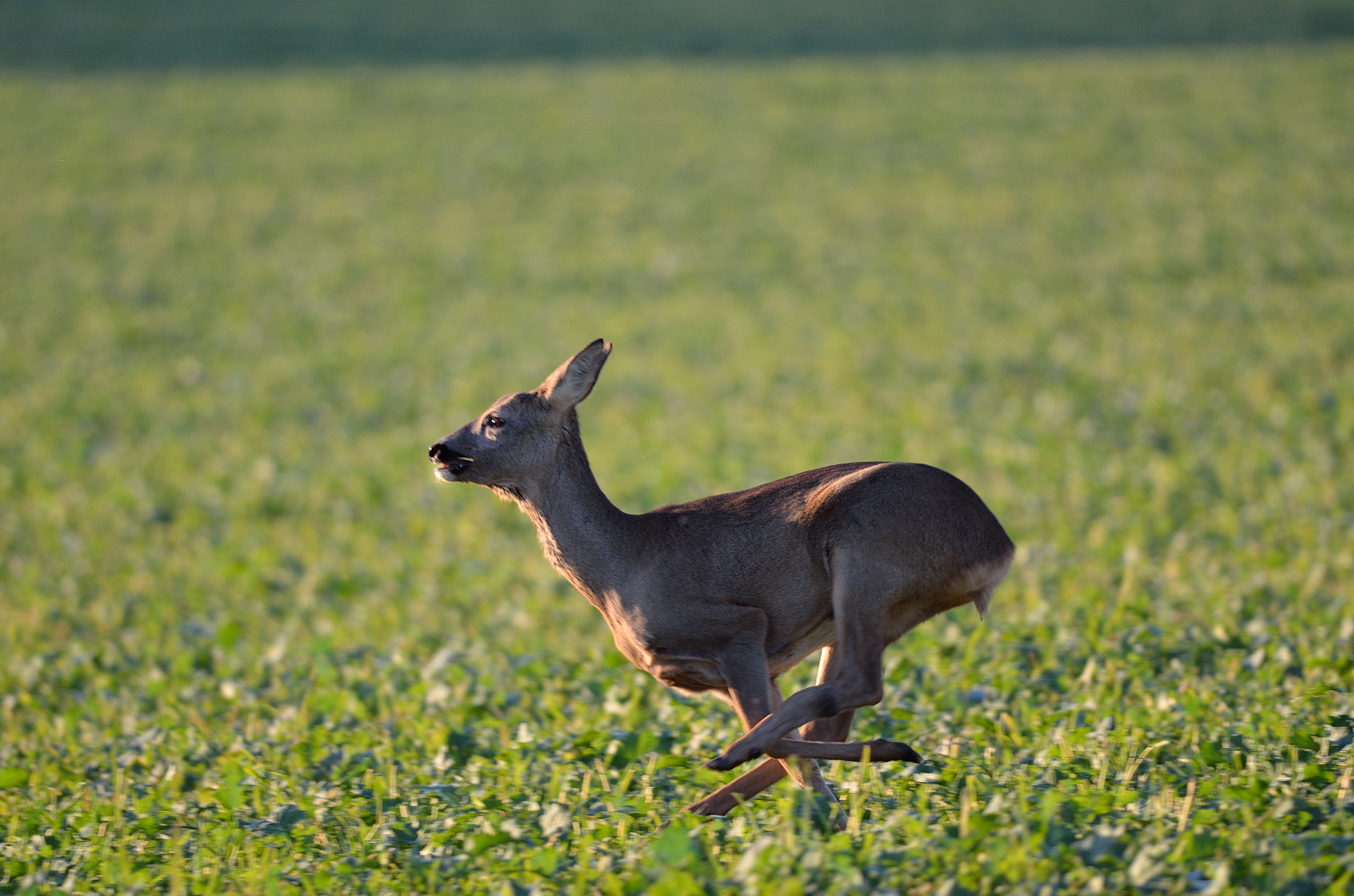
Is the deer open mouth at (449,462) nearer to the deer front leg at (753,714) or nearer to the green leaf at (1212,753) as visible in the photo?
the deer front leg at (753,714)

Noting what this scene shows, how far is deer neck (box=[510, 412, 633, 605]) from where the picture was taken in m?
4.55

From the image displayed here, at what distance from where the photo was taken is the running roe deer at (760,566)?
13.9ft

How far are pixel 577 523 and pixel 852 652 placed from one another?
3.44ft

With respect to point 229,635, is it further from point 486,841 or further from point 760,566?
point 760,566

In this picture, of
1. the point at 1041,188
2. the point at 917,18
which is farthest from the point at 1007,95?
the point at 917,18

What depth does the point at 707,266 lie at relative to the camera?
74.0ft

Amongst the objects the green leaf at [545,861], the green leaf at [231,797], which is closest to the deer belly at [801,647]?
the green leaf at [545,861]

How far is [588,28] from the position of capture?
1528 inches

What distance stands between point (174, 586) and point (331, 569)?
3.94 ft

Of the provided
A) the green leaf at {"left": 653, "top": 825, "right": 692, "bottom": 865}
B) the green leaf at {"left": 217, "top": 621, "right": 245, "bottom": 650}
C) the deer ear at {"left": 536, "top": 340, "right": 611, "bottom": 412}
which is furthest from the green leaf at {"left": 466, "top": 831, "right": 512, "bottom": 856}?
the green leaf at {"left": 217, "top": 621, "right": 245, "bottom": 650}

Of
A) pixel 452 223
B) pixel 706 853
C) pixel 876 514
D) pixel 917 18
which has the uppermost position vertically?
pixel 917 18

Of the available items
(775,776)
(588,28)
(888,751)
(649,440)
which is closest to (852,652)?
(888,751)

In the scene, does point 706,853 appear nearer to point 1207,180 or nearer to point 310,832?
point 310,832

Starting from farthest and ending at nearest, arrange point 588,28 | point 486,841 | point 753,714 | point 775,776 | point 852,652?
point 588,28
point 775,776
point 486,841
point 753,714
point 852,652
